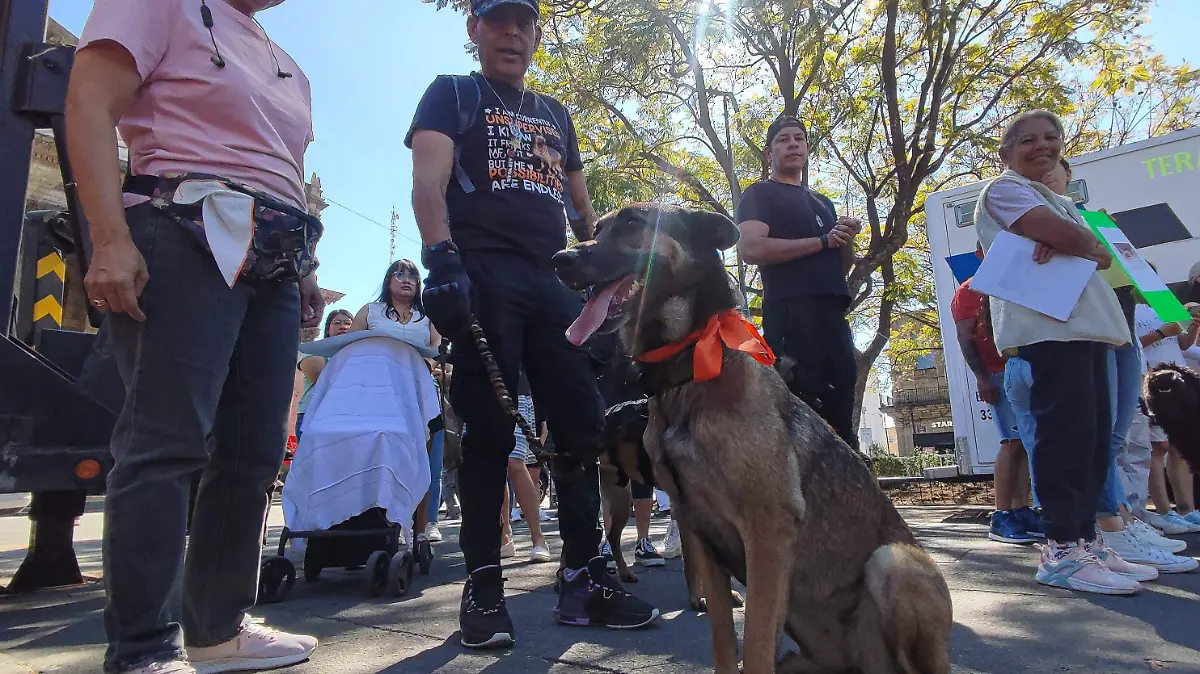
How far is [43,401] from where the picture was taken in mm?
3379

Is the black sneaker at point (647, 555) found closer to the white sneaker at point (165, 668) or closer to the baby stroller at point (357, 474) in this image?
the baby stroller at point (357, 474)

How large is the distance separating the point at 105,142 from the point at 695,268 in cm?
182

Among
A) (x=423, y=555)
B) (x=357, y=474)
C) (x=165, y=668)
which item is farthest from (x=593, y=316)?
(x=423, y=555)

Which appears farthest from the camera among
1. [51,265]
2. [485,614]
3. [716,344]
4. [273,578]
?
[51,265]

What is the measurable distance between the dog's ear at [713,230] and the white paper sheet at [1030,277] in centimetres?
183

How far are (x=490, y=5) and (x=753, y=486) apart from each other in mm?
2206

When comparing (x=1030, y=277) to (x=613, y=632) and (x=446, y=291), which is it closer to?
(x=613, y=632)

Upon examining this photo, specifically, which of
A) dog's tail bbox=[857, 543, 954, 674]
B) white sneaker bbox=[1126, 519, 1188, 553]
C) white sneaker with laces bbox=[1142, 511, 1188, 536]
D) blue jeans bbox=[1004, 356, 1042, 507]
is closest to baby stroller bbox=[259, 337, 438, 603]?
dog's tail bbox=[857, 543, 954, 674]

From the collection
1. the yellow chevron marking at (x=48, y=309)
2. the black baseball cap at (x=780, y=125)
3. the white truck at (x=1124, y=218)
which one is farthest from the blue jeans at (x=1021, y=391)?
the yellow chevron marking at (x=48, y=309)

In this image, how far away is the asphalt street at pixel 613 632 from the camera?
2303 millimetres

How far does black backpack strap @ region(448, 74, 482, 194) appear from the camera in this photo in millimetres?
2852

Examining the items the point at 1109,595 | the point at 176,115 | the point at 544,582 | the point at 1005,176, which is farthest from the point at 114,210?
the point at 1109,595

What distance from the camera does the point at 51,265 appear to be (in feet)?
13.5

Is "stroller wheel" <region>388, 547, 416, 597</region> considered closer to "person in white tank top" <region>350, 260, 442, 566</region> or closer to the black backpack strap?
"person in white tank top" <region>350, 260, 442, 566</region>
